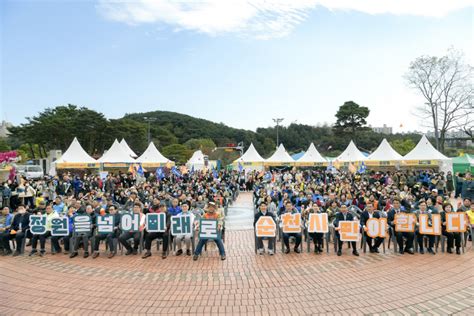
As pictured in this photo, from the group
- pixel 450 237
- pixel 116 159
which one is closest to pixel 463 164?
pixel 450 237

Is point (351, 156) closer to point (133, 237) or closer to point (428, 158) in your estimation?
point (428, 158)

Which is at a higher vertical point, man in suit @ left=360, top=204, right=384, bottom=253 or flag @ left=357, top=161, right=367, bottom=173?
flag @ left=357, top=161, right=367, bottom=173

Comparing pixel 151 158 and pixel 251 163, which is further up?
pixel 151 158

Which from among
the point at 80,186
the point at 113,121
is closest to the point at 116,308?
the point at 80,186

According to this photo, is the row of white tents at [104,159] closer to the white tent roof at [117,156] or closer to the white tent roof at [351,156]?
the white tent roof at [117,156]

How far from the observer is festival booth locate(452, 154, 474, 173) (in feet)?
69.6

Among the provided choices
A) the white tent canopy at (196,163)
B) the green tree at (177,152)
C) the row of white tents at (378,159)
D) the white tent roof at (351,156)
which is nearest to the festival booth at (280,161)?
the row of white tents at (378,159)

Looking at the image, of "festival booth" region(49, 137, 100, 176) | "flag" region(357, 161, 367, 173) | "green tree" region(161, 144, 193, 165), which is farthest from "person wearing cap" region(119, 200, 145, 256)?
"green tree" region(161, 144, 193, 165)

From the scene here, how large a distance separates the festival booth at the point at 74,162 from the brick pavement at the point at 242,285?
17361mm

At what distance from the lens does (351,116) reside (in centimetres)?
5688

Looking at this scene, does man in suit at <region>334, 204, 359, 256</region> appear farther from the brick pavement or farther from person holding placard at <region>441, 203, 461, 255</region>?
person holding placard at <region>441, 203, 461, 255</region>

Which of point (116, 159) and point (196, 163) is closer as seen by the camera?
point (116, 159)

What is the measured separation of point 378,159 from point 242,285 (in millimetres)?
22518

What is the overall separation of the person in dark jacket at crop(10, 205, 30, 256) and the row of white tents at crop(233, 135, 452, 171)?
20.8 metres
